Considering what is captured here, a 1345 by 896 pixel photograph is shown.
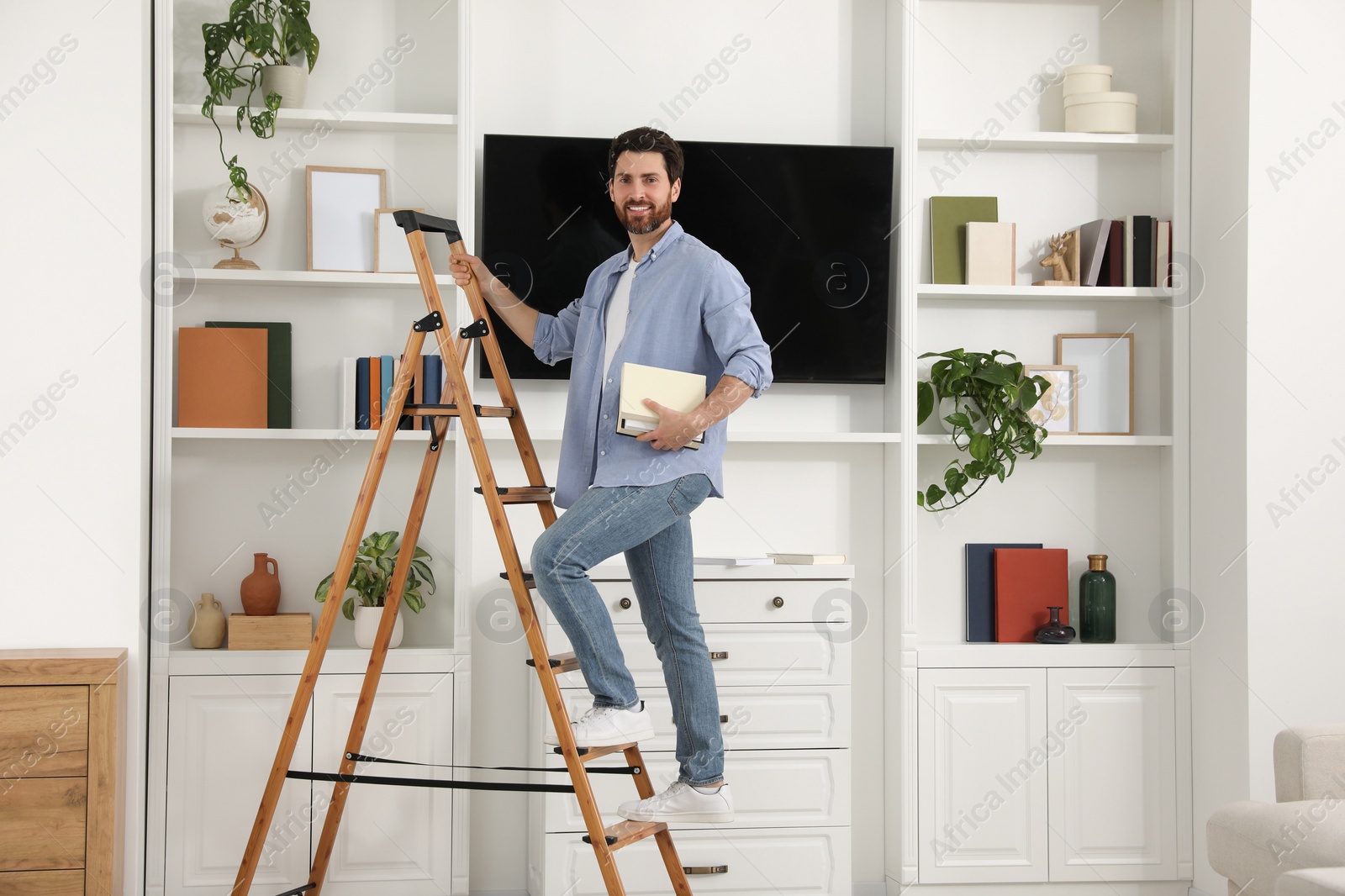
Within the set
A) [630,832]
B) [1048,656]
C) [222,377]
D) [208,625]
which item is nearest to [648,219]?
[630,832]

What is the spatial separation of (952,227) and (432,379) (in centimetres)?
166

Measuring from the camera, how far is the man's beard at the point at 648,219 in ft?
7.33

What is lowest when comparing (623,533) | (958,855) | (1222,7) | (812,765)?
(958,855)

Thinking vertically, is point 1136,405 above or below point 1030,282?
below

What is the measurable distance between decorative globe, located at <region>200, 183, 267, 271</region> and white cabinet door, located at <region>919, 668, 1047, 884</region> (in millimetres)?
2328

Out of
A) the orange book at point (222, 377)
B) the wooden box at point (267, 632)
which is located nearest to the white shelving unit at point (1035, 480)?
the wooden box at point (267, 632)

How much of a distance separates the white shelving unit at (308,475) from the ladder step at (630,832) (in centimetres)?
79

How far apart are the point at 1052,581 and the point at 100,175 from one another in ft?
9.50

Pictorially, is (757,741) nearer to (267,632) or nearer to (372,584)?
(372,584)

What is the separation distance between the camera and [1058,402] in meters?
3.22

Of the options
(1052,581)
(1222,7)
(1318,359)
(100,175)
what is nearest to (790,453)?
(1052,581)

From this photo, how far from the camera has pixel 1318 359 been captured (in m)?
2.90

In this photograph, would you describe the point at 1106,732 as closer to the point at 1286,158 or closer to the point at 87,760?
the point at 1286,158

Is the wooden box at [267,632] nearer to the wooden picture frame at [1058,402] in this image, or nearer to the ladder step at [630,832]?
the ladder step at [630,832]
